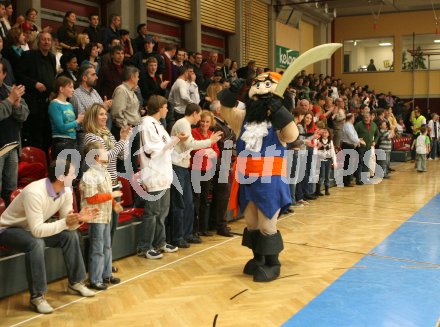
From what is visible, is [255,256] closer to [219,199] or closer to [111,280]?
[111,280]

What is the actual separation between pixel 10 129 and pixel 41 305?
219 centimetres

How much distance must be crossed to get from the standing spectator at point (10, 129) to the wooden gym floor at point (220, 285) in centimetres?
121

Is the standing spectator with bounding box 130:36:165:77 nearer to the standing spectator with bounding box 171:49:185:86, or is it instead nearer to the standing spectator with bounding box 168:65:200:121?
the standing spectator with bounding box 168:65:200:121

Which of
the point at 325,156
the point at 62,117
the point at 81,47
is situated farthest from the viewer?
the point at 325,156

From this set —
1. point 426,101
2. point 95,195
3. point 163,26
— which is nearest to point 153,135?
point 95,195

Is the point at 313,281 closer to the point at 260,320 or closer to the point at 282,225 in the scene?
the point at 260,320

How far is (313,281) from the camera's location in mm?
4809

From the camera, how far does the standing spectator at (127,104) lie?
22.0ft

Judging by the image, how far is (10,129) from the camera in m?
5.53

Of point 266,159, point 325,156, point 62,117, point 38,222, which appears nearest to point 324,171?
point 325,156

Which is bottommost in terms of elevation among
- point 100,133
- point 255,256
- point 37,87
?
point 255,256

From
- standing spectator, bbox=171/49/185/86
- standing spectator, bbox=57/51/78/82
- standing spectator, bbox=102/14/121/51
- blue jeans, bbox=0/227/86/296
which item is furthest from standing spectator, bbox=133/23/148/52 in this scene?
blue jeans, bbox=0/227/86/296

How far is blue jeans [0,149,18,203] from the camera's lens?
530cm

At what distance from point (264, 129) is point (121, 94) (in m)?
2.51
